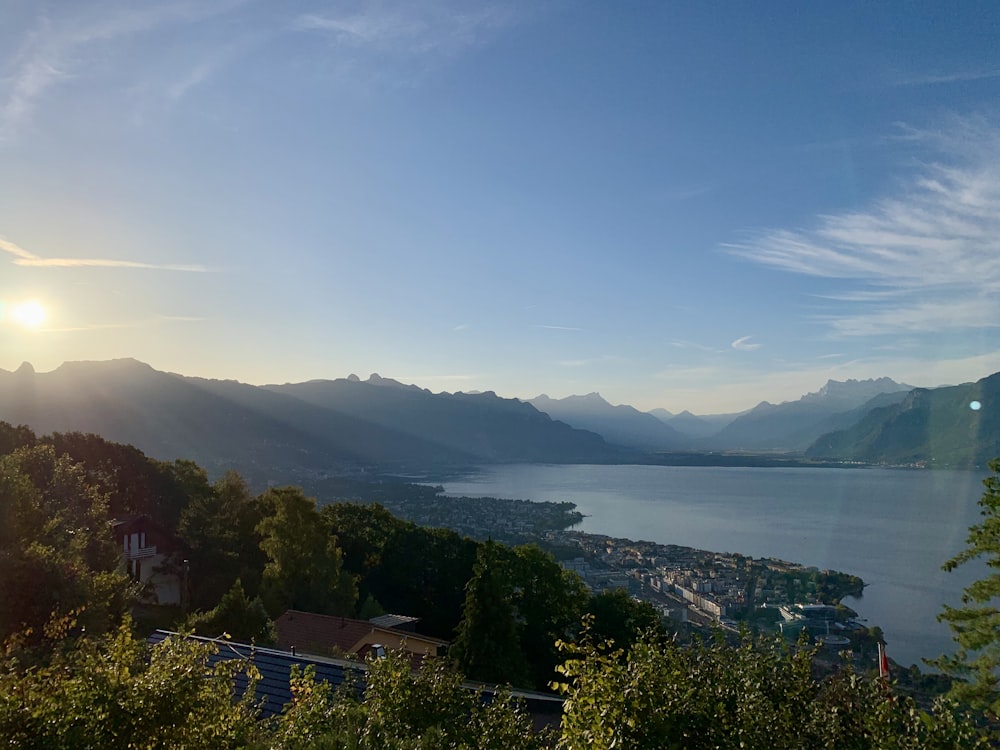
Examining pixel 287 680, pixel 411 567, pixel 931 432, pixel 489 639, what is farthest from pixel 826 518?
pixel 287 680

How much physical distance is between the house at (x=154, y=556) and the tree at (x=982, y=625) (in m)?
22.6

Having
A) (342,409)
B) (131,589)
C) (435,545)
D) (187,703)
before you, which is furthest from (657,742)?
(342,409)

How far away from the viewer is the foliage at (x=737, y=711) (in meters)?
3.79

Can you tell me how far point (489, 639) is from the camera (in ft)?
55.5

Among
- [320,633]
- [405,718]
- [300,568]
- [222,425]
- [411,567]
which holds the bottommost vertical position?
[411,567]

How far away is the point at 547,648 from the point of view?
66.5ft

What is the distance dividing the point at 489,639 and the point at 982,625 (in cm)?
1052

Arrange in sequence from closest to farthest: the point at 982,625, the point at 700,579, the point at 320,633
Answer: the point at 982,625, the point at 320,633, the point at 700,579

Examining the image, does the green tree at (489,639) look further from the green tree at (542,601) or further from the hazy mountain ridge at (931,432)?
the hazy mountain ridge at (931,432)

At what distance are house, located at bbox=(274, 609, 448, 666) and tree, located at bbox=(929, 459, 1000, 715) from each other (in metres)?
9.97

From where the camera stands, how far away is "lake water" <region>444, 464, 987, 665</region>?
3128cm

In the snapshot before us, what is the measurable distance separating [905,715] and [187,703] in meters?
4.45

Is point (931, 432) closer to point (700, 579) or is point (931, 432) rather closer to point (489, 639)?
point (700, 579)

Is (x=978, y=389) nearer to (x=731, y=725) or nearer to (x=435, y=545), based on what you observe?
(x=435, y=545)
